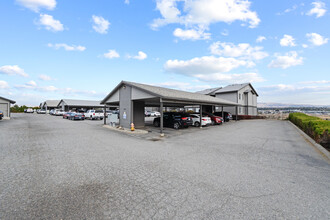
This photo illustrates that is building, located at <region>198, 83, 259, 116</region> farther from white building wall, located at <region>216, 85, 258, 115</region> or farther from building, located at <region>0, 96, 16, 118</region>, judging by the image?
building, located at <region>0, 96, 16, 118</region>

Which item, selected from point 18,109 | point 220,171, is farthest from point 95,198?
point 18,109

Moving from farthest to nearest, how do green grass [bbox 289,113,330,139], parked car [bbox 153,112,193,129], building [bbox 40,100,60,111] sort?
building [bbox 40,100,60,111]
parked car [bbox 153,112,193,129]
green grass [bbox 289,113,330,139]

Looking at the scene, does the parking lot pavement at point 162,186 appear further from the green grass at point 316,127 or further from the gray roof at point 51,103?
the gray roof at point 51,103

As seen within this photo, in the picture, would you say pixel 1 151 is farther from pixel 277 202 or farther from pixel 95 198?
pixel 277 202

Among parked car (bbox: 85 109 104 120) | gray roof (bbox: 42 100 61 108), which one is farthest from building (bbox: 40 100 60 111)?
parked car (bbox: 85 109 104 120)

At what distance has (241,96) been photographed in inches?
1305

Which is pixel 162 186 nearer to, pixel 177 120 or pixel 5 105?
pixel 177 120

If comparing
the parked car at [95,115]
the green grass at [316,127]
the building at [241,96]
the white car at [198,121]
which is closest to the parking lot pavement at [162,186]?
the green grass at [316,127]

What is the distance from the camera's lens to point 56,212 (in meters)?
2.93

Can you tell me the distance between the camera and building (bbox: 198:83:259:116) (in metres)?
31.8

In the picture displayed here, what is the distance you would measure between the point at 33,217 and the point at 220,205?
3429mm

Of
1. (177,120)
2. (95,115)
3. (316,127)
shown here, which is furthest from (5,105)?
(316,127)

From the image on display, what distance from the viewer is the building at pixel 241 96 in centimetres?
3181

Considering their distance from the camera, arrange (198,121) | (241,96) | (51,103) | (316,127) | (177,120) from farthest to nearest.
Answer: (51,103) < (241,96) < (198,121) < (177,120) < (316,127)
